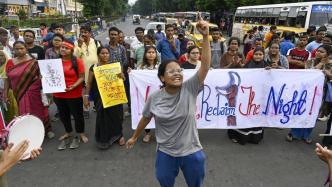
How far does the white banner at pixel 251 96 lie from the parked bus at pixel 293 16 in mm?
13150

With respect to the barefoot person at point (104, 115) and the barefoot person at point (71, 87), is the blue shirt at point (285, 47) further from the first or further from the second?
the barefoot person at point (71, 87)

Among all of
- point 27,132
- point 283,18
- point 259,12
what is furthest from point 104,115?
point 259,12

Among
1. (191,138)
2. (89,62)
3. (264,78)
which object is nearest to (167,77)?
(191,138)

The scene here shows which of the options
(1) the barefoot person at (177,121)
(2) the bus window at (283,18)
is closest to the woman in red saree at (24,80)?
(1) the barefoot person at (177,121)

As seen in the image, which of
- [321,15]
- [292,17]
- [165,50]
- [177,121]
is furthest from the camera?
[292,17]

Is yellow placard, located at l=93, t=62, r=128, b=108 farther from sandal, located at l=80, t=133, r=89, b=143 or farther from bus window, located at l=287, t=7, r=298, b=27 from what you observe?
bus window, located at l=287, t=7, r=298, b=27

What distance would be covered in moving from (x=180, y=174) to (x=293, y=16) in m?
16.9

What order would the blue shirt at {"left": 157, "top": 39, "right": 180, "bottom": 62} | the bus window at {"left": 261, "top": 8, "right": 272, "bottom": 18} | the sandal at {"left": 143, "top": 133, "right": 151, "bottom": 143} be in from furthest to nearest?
1. the bus window at {"left": 261, "top": 8, "right": 272, "bottom": 18}
2. the blue shirt at {"left": 157, "top": 39, "right": 180, "bottom": 62}
3. the sandal at {"left": 143, "top": 133, "right": 151, "bottom": 143}

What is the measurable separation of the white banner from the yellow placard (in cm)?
31

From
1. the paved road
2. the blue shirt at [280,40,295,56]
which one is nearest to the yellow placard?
the paved road

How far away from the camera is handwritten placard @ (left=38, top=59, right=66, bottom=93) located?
4.86 metres

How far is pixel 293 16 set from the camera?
18516 mm

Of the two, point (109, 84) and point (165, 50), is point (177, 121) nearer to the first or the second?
point (109, 84)

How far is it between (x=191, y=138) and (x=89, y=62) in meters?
4.10
